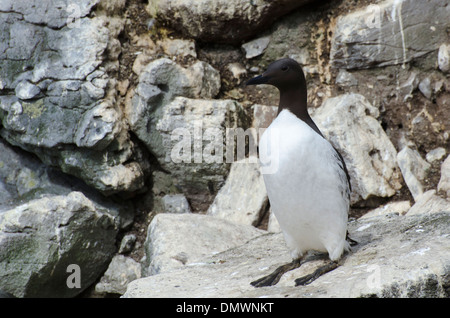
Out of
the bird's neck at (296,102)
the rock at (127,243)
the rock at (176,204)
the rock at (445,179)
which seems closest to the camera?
the bird's neck at (296,102)

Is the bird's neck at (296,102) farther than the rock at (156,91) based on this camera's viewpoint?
No

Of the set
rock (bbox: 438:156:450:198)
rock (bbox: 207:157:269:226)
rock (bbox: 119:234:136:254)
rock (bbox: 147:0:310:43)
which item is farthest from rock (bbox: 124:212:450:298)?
rock (bbox: 147:0:310:43)

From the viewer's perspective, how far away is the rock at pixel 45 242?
564cm

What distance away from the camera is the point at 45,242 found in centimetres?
568

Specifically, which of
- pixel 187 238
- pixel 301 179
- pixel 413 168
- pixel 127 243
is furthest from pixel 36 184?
pixel 413 168

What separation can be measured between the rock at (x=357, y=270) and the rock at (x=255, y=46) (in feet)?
8.60

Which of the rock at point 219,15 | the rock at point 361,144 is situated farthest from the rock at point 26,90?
the rock at point 361,144

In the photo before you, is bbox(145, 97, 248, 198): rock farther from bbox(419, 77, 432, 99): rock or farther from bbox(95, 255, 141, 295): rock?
bbox(419, 77, 432, 99): rock

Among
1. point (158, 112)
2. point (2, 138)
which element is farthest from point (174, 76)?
point (2, 138)

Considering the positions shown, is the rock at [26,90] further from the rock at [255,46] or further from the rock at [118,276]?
the rock at [255,46]

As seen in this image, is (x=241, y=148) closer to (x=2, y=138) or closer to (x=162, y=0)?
(x=162, y=0)

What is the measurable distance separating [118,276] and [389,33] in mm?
3755

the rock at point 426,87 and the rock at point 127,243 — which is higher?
the rock at point 426,87

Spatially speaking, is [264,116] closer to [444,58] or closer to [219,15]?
[219,15]
